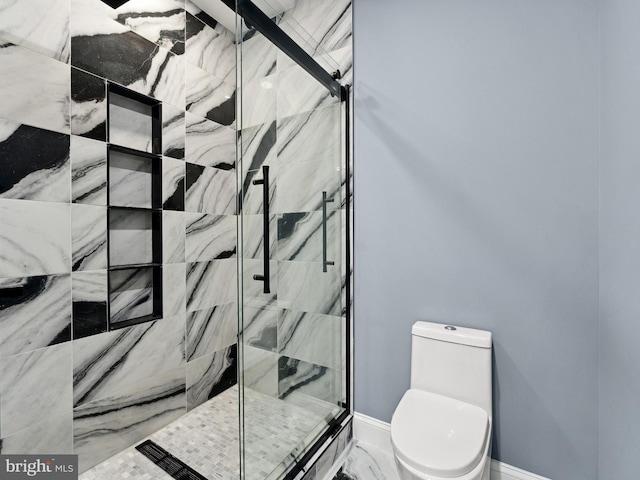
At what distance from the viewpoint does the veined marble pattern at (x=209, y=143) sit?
2.04 m

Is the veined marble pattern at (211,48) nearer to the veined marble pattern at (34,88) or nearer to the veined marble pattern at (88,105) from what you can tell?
the veined marble pattern at (88,105)

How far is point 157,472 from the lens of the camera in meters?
1.51

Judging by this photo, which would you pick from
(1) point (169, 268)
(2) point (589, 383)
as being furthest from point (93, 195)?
(2) point (589, 383)

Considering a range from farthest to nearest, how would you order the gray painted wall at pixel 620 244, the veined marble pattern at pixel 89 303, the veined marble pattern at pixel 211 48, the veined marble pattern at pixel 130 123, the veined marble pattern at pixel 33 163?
→ 1. the veined marble pattern at pixel 211 48
2. the veined marble pattern at pixel 130 123
3. the veined marble pattern at pixel 89 303
4. the veined marble pattern at pixel 33 163
5. the gray painted wall at pixel 620 244

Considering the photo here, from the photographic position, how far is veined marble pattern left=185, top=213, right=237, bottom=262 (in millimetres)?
2064

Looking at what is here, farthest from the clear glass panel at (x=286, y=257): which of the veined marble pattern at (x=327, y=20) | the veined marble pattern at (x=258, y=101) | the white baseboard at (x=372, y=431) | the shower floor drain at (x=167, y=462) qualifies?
the shower floor drain at (x=167, y=462)

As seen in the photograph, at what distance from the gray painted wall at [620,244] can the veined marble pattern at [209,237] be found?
2185 millimetres

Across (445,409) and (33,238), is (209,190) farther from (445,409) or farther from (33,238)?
(445,409)

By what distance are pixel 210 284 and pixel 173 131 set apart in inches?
42.1

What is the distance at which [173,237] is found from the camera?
194 centimetres

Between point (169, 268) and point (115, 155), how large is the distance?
2.36ft

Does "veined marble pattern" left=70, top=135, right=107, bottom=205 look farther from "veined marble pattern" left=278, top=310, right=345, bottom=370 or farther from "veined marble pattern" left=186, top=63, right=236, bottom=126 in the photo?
"veined marble pattern" left=278, top=310, right=345, bottom=370

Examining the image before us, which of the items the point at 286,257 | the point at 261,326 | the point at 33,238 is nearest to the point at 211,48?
the point at 33,238

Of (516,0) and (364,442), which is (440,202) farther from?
(364,442)
